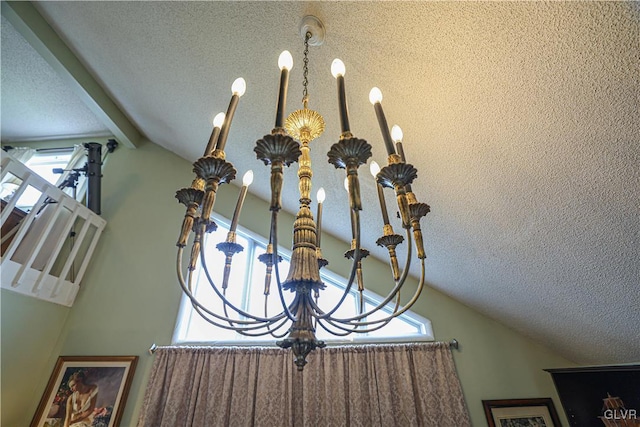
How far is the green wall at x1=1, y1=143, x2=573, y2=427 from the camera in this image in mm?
2447

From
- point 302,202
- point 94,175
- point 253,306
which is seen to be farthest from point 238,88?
point 94,175

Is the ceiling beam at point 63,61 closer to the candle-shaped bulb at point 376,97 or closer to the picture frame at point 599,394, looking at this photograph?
the candle-shaped bulb at point 376,97

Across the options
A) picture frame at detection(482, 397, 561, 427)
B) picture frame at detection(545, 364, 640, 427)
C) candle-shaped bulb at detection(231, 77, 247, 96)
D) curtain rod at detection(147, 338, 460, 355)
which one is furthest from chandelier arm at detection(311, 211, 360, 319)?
picture frame at detection(545, 364, 640, 427)

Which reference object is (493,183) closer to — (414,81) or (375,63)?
(414,81)

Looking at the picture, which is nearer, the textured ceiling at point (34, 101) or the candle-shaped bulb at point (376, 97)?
the candle-shaped bulb at point (376, 97)

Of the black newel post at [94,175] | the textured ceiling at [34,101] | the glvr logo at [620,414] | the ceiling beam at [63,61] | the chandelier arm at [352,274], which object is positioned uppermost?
the textured ceiling at [34,101]

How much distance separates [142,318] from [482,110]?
313 centimetres

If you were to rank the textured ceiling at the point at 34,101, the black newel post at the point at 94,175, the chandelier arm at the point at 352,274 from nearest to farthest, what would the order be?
the chandelier arm at the point at 352,274 < the textured ceiling at the point at 34,101 < the black newel post at the point at 94,175

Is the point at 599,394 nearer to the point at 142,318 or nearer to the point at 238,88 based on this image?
the point at 238,88

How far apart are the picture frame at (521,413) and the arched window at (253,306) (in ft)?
2.07

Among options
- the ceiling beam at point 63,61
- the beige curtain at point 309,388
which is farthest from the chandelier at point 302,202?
the ceiling beam at point 63,61

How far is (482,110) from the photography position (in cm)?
133

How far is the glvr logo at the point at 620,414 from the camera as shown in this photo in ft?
6.32

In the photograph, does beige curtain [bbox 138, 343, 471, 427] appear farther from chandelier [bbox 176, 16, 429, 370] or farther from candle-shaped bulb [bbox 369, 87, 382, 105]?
candle-shaped bulb [bbox 369, 87, 382, 105]
